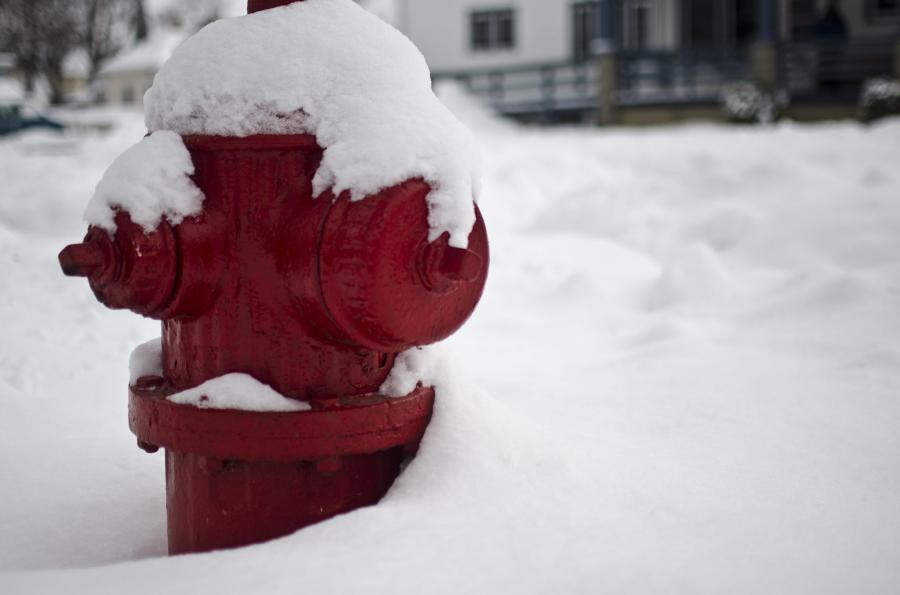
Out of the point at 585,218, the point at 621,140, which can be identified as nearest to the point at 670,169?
the point at 585,218

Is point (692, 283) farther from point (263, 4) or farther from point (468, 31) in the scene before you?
point (468, 31)

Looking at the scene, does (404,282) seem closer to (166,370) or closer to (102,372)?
(166,370)

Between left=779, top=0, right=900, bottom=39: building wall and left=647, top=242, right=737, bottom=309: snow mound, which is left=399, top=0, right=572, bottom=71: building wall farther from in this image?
left=647, top=242, right=737, bottom=309: snow mound

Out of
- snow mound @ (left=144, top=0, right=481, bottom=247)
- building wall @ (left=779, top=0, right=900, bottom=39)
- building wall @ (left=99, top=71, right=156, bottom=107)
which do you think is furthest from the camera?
building wall @ (left=99, top=71, right=156, bottom=107)

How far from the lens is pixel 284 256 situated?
1604 mm

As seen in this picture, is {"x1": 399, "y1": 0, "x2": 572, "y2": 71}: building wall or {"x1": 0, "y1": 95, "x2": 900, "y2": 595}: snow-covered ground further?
{"x1": 399, "y1": 0, "x2": 572, "y2": 71}: building wall

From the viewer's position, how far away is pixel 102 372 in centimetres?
292

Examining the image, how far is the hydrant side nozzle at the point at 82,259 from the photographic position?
1534mm

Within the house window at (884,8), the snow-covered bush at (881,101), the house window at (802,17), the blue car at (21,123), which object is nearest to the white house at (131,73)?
the blue car at (21,123)

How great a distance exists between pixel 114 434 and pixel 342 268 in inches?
49.9

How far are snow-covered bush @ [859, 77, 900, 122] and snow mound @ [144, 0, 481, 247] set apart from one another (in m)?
12.4

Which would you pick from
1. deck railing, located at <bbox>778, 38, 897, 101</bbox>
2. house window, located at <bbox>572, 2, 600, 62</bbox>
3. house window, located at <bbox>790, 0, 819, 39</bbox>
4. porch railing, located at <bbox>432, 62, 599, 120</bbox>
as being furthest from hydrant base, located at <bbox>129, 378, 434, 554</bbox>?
house window, located at <bbox>572, 2, 600, 62</bbox>

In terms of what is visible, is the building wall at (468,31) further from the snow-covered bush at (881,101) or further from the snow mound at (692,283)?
the snow mound at (692,283)

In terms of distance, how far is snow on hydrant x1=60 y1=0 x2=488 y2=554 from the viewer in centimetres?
156
